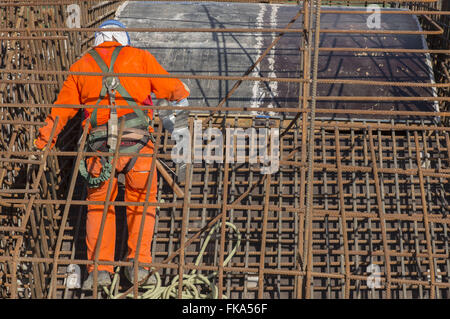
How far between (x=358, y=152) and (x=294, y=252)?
60.4 inches

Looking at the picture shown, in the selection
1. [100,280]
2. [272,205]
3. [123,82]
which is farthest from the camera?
[272,205]

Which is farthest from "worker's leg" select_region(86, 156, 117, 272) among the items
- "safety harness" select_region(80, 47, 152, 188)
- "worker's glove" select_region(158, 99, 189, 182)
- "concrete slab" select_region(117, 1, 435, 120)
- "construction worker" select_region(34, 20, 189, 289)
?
"concrete slab" select_region(117, 1, 435, 120)

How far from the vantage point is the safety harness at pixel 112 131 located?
5824 millimetres

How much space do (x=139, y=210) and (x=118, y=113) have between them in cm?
101

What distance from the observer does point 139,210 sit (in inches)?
236

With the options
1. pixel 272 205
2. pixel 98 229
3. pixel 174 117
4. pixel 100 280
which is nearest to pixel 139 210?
pixel 98 229

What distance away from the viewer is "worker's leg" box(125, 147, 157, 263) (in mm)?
5879

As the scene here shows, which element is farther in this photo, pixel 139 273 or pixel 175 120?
pixel 175 120

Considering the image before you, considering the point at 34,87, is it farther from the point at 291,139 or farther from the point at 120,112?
the point at 291,139

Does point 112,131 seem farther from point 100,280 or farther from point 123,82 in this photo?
point 100,280

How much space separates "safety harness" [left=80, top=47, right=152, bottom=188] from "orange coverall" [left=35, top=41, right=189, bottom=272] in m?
0.05

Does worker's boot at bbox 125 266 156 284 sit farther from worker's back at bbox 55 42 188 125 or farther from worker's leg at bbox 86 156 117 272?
worker's back at bbox 55 42 188 125

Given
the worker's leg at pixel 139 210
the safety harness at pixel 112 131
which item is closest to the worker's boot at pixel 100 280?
the worker's leg at pixel 139 210

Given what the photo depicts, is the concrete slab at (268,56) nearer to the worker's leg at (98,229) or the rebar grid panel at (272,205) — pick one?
the rebar grid panel at (272,205)
